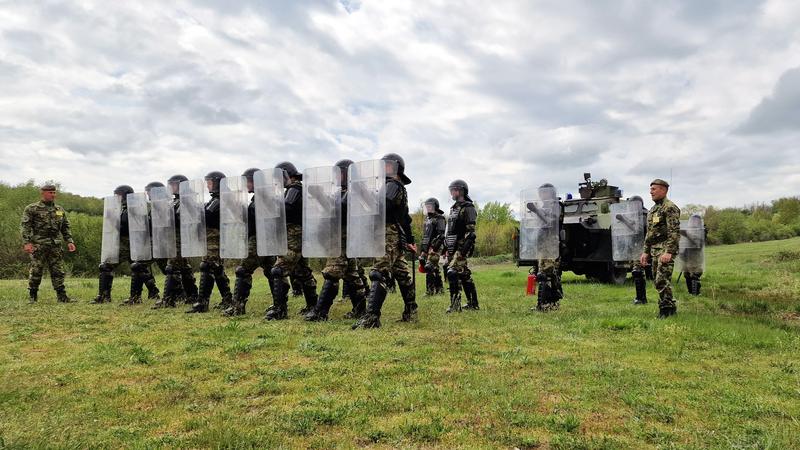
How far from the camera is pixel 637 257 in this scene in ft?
34.0

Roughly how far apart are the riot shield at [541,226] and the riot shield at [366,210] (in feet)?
10.7

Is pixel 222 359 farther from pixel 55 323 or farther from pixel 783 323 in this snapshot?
pixel 783 323

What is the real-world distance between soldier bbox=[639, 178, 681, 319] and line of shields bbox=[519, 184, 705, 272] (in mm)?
1475

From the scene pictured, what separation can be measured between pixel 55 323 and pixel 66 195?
2940cm

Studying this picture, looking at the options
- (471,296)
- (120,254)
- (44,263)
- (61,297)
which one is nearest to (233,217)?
(120,254)

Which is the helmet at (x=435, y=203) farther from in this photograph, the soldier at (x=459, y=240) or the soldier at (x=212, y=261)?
the soldier at (x=212, y=261)

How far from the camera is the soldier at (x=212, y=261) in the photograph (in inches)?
322

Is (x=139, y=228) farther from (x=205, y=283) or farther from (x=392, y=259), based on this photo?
(x=392, y=259)


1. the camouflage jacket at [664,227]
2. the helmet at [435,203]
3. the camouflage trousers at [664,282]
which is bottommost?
the camouflage trousers at [664,282]

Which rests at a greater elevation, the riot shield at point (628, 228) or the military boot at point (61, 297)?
the riot shield at point (628, 228)

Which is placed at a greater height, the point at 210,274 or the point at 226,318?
the point at 210,274

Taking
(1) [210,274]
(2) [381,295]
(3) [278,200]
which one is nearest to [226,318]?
(1) [210,274]

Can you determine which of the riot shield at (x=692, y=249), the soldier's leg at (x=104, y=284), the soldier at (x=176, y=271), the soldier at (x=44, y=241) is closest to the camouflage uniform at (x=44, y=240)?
the soldier at (x=44, y=241)

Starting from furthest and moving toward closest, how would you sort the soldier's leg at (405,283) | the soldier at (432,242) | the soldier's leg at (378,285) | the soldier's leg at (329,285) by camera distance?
1. the soldier at (432,242)
2. the soldier's leg at (329,285)
3. the soldier's leg at (405,283)
4. the soldier's leg at (378,285)
